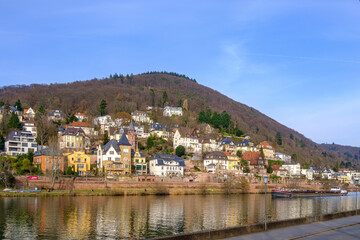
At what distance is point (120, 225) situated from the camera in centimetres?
3441

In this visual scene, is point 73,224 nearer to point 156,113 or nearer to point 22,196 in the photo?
point 22,196

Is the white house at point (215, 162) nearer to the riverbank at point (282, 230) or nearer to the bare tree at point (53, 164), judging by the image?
the bare tree at point (53, 164)

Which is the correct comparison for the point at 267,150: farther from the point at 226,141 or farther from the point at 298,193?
the point at 298,193

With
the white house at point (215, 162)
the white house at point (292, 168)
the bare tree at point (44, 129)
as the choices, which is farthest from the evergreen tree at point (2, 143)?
the white house at point (292, 168)

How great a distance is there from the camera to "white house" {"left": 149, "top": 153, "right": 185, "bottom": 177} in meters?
85.2

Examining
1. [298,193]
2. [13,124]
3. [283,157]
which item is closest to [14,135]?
[13,124]

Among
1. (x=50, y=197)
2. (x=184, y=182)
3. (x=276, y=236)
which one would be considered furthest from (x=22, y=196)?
(x=276, y=236)

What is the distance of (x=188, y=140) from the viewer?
10638 cm

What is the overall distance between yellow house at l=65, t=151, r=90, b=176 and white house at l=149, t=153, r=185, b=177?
15.2 metres

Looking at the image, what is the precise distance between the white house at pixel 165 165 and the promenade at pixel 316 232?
61.7 meters

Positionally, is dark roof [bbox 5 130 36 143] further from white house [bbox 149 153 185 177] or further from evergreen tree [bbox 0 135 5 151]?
white house [bbox 149 153 185 177]

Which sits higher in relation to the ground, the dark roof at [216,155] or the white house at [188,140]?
the white house at [188,140]

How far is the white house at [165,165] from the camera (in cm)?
8525

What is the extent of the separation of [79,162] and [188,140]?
121 feet
